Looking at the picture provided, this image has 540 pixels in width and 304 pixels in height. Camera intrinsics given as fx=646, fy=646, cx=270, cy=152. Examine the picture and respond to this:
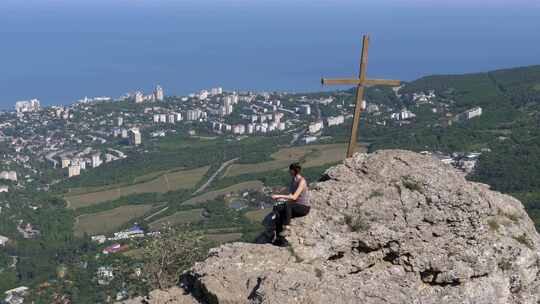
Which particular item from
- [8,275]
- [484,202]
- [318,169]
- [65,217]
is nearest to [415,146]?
[318,169]

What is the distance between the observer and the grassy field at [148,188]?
2029 inches

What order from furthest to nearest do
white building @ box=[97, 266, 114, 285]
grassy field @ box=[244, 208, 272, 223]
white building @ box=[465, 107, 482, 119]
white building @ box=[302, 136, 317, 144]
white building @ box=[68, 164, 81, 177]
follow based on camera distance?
1. white building @ box=[302, 136, 317, 144]
2. white building @ box=[465, 107, 482, 119]
3. white building @ box=[68, 164, 81, 177]
4. grassy field @ box=[244, 208, 272, 223]
5. white building @ box=[97, 266, 114, 285]

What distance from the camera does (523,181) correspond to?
4056 cm

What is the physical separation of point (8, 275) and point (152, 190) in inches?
774

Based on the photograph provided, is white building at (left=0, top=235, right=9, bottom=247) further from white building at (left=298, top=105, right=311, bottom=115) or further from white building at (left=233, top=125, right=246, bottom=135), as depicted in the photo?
white building at (left=298, top=105, right=311, bottom=115)

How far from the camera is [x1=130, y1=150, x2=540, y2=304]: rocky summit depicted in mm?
6438

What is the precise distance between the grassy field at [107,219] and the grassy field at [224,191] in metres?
3.40

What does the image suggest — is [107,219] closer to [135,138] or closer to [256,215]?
[256,215]

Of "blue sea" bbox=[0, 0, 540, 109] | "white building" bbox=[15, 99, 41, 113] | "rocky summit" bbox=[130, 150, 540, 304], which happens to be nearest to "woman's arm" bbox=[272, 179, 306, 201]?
"rocky summit" bbox=[130, 150, 540, 304]

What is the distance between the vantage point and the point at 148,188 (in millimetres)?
54344

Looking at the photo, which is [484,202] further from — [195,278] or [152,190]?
[152,190]

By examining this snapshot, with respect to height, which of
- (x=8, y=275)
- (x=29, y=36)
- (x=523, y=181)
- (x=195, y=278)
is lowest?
(x=8, y=275)

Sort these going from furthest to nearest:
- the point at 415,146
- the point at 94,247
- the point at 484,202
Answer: the point at 415,146 → the point at 94,247 → the point at 484,202

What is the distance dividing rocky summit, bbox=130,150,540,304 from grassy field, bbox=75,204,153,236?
37.0 meters
